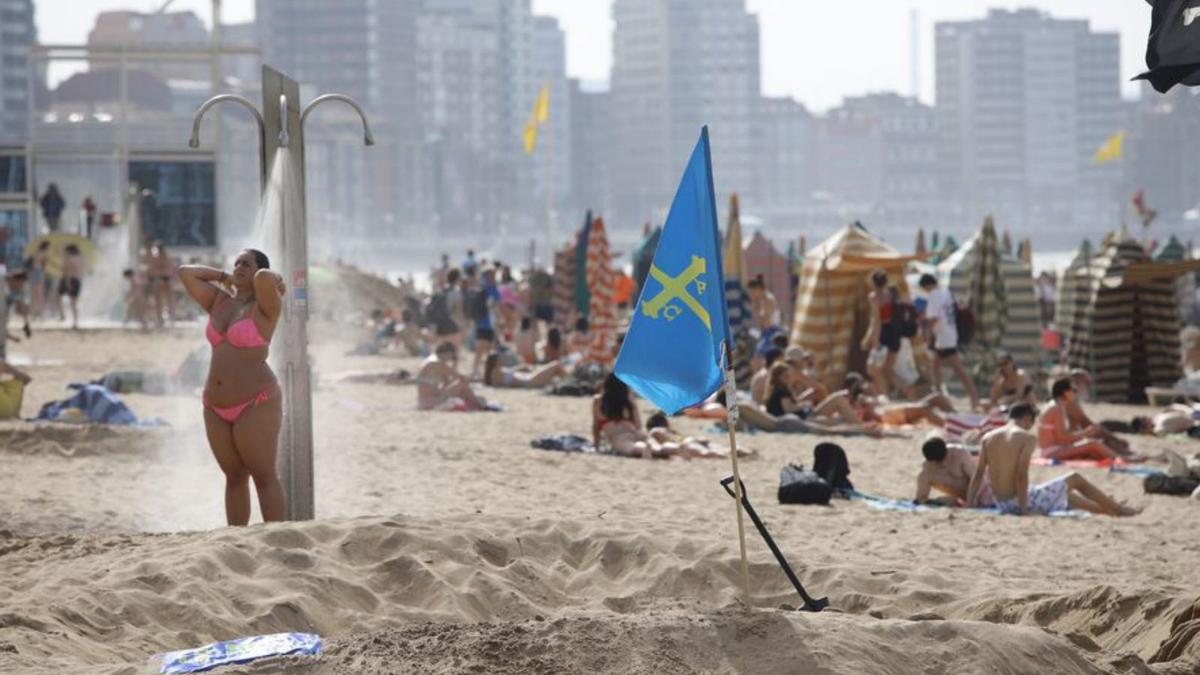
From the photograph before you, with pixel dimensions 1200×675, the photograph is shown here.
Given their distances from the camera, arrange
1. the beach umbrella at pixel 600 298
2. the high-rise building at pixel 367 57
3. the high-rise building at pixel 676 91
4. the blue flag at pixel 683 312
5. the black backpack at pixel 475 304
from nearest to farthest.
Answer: the blue flag at pixel 683 312 < the beach umbrella at pixel 600 298 < the black backpack at pixel 475 304 < the high-rise building at pixel 367 57 < the high-rise building at pixel 676 91

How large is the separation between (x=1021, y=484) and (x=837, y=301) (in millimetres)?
7173

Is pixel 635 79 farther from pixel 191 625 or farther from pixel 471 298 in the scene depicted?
pixel 191 625

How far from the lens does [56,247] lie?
30.1 metres

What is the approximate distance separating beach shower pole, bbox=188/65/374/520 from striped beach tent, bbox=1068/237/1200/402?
1030 centimetres

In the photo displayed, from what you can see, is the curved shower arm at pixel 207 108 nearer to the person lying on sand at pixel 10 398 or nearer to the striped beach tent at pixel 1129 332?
the person lying on sand at pixel 10 398

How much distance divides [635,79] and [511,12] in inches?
533

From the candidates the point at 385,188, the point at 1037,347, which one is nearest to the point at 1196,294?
the point at 1037,347

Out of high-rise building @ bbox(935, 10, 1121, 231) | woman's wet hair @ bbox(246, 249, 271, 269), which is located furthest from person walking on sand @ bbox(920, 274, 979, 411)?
high-rise building @ bbox(935, 10, 1121, 231)

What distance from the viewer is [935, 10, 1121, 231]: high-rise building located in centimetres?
17650

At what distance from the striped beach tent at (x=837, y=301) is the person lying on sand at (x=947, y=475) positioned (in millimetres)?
6416

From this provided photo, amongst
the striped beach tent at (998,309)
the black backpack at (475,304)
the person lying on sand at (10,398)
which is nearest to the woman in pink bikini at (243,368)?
the person lying on sand at (10,398)

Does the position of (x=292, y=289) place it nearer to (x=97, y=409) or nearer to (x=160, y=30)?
(x=97, y=409)

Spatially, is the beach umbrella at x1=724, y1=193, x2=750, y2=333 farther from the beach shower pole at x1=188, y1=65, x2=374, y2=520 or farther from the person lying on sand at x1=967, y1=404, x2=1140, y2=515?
the beach shower pole at x1=188, y1=65, x2=374, y2=520

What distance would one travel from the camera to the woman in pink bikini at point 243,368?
23.0 ft
